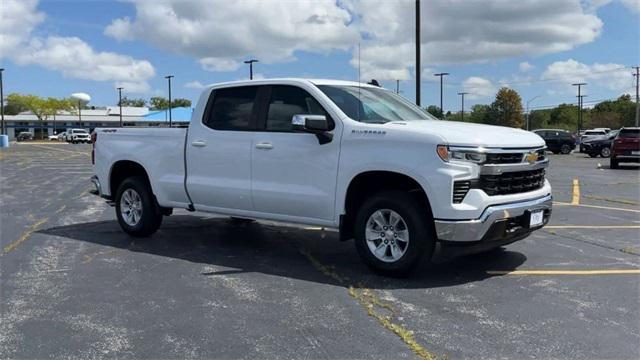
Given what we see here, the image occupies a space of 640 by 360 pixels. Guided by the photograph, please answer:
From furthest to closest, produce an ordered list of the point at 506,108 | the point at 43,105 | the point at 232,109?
the point at 43,105, the point at 506,108, the point at 232,109

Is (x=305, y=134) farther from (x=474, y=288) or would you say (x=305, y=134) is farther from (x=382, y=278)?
(x=474, y=288)

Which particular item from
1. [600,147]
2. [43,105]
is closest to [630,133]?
[600,147]

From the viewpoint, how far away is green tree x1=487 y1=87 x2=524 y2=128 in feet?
307

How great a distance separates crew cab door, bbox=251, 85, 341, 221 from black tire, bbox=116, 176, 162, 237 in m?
1.94

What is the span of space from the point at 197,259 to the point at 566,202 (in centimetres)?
803

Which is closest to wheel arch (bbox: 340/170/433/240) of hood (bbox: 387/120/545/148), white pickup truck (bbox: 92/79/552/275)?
white pickup truck (bbox: 92/79/552/275)

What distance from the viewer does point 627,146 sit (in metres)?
23.2

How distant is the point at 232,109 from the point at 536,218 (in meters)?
3.65

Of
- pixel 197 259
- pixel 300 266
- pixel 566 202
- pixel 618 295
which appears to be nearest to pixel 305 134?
pixel 300 266

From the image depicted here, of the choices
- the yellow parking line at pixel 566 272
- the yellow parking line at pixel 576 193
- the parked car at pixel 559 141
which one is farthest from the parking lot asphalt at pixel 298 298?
the parked car at pixel 559 141

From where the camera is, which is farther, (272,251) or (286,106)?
(272,251)

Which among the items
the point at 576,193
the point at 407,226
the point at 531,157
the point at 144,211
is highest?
the point at 531,157

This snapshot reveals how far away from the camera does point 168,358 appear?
4066 millimetres

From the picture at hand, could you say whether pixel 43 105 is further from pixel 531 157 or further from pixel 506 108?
pixel 531 157
